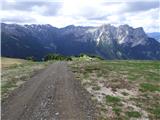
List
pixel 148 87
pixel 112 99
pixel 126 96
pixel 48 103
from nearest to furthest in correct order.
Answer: pixel 48 103
pixel 112 99
pixel 126 96
pixel 148 87

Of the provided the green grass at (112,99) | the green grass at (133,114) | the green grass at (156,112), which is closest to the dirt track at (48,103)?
the green grass at (112,99)

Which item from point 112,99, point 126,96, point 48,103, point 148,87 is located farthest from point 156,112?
point 148,87

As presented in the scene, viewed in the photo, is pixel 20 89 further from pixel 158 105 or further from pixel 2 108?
pixel 158 105

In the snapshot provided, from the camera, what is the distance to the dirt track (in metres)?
29.3

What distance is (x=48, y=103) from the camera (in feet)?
112

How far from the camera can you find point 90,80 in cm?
5238

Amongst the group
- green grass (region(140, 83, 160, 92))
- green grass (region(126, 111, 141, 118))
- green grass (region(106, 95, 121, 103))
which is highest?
green grass (region(140, 83, 160, 92))

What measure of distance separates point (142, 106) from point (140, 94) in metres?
6.46

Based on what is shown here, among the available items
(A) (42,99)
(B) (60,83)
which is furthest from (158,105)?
(B) (60,83)

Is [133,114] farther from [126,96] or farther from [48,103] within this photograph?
[48,103]

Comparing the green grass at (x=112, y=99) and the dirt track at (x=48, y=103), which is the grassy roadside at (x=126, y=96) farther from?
the dirt track at (x=48, y=103)

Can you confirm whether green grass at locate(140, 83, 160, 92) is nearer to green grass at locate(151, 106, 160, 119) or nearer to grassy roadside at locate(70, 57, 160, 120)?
grassy roadside at locate(70, 57, 160, 120)

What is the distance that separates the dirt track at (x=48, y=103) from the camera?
29266mm

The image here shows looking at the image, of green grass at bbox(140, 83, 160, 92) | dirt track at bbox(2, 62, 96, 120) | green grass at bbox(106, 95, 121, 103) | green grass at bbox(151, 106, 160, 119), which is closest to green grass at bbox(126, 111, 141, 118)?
green grass at bbox(151, 106, 160, 119)
